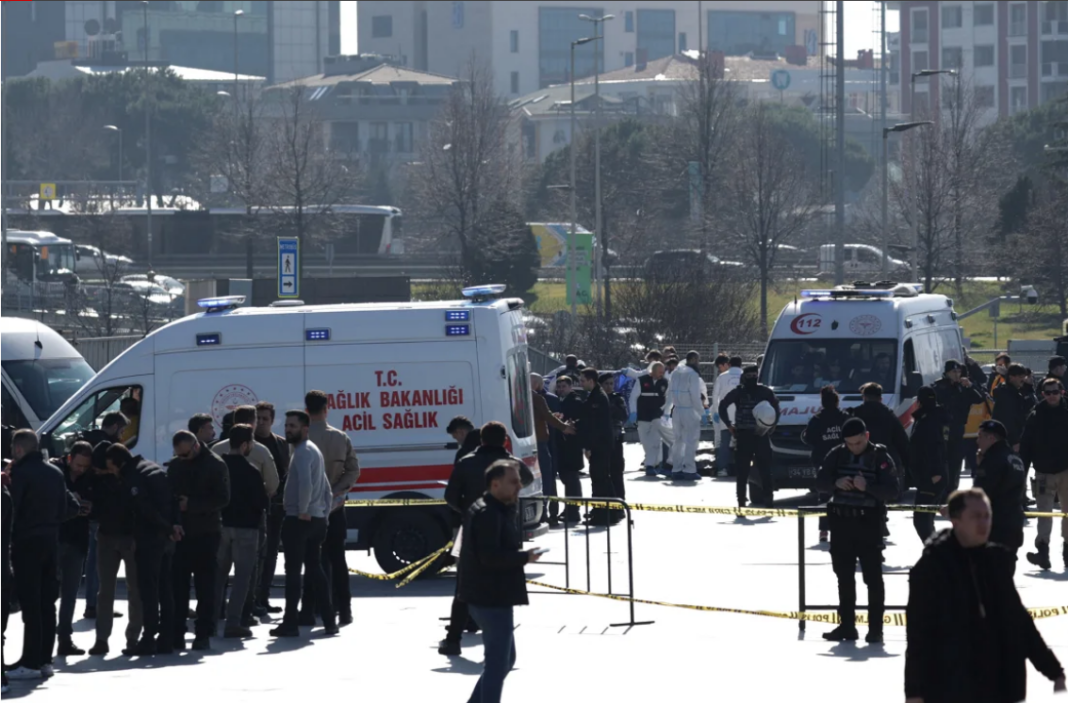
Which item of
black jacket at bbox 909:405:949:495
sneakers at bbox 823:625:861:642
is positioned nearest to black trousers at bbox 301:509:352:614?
sneakers at bbox 823:625:861:642

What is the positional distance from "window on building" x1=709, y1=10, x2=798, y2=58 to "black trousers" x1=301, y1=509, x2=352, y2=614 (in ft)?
526

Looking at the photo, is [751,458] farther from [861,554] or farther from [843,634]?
[861,554]

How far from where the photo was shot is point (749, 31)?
175 meters

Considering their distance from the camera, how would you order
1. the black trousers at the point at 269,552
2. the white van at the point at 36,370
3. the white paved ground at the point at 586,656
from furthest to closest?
the white van at the point at 36,370, the black trousers at the point at 269,552, the white paved ground at the point at 586,656

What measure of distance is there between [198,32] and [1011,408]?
557ft

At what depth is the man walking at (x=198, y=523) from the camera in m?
11.7

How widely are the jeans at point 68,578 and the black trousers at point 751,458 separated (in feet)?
29.7

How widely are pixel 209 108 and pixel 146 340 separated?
103 m

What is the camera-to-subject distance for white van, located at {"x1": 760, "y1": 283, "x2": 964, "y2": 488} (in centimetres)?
2009

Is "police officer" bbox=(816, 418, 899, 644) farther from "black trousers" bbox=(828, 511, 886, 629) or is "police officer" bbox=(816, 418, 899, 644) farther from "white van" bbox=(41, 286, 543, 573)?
"white van" bbox=(41, 286, 543, 573)

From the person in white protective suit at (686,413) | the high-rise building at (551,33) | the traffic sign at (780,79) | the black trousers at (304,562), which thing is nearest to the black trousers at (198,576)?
the black trousers at (304,562)

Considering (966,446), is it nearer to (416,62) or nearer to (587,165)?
(587,165)

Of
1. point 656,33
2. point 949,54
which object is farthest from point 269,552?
point 656,33

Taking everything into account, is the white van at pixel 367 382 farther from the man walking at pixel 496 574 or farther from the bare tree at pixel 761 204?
the bare tree at pixel 761 204
